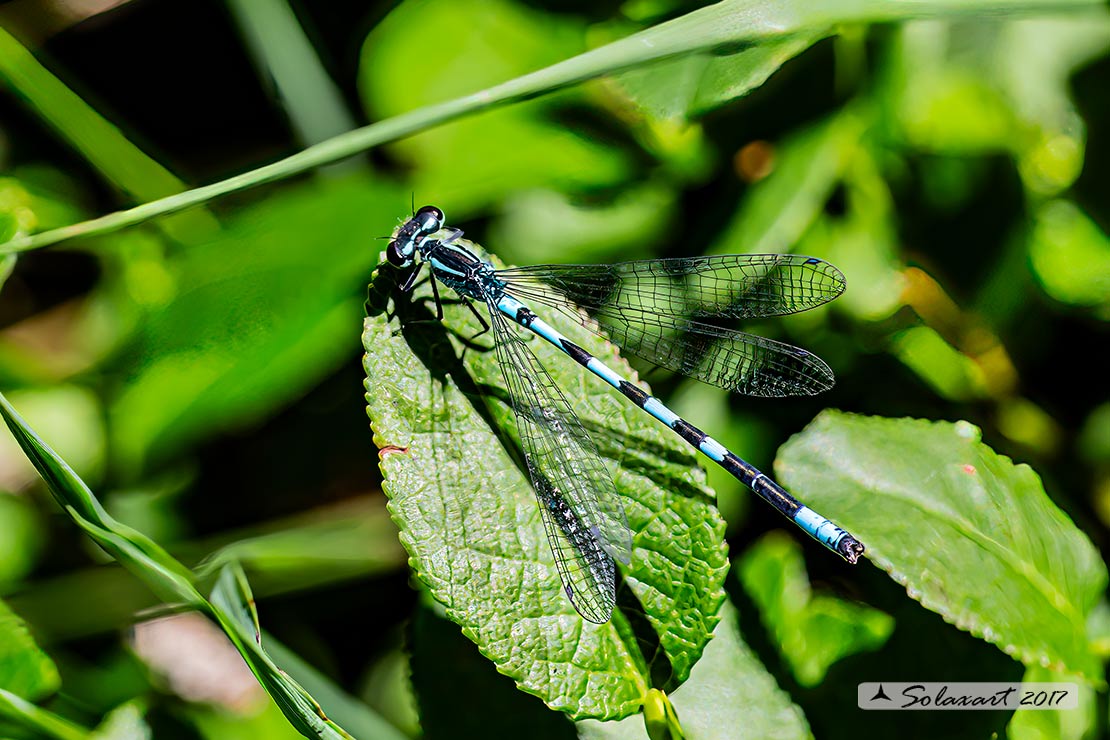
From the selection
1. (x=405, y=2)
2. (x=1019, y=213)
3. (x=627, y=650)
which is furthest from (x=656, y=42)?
(x=627, y=650)

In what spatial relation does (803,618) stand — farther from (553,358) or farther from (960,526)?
(553,358)

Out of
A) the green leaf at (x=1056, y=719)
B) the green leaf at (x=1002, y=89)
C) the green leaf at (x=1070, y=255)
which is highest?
the green leaf at (x=1002, y=89)

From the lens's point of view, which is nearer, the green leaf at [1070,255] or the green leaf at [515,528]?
the green leaf at [515,528]

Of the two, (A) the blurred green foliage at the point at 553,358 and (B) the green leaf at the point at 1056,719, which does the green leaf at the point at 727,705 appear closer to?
(A) the blurred green foliage at the point at 553,358

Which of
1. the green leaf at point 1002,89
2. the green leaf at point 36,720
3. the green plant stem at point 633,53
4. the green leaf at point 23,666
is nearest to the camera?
the green leaf at point 36,720

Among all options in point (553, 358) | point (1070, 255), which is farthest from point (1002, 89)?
point (553, 358)

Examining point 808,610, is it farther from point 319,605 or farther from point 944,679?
point 319,605

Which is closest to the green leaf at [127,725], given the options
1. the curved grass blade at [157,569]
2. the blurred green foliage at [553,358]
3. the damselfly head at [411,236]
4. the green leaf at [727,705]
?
the blurred green foliage at [553,358]

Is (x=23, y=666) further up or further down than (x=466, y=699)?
further up
